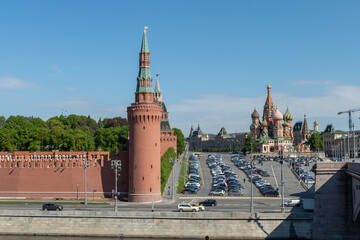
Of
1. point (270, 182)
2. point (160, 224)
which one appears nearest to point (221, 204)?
point (160, 224)

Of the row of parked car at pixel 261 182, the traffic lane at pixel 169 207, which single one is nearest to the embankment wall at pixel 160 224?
the traffic lane at pixel 169 207

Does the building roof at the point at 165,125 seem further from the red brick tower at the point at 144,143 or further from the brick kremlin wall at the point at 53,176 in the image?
the red brick tower at the point at 144,143

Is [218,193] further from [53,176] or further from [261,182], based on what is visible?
[53,176]

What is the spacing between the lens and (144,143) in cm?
7112

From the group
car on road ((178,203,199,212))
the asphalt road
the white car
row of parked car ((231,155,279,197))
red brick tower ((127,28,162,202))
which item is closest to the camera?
car on road ((178,203,199,212))

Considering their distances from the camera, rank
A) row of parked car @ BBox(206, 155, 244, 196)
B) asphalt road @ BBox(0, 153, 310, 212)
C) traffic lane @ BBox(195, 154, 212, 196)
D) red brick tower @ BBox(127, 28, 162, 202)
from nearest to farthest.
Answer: asphalt road @ BBox(0, 153, 310, 212)
red brick tower @ BBox(127, 28, 162, 202)
row of parked car @ BBox(206, 155, 244, 196)
traffic lane @ BBox(195, 154, 212, 196)

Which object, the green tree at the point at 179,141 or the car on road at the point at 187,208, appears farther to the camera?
the green tree at the point at 179,141

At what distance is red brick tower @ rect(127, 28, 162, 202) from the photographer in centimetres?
7050

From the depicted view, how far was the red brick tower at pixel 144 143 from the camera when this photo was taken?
231 ft

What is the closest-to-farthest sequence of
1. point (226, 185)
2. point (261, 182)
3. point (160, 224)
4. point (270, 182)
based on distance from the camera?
1. point (160, 224)
2. point (261, 182)
3. point (226, 185)
4. point (270, 182)

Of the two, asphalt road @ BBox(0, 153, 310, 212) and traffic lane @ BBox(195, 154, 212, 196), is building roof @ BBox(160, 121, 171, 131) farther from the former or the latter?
asphalt road @ BBox(0, 153, 310, 212)

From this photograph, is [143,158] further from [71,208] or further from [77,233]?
[77,233]

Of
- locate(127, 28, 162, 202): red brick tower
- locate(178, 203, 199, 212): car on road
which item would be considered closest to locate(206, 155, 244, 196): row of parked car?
locate(127, 28, 162, 202): red brick tower

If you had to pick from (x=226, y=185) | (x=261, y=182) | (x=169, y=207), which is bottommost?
(x=169, y=207)
